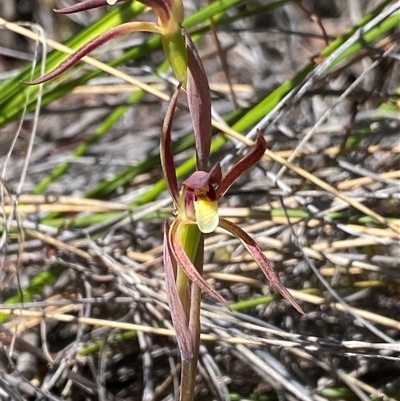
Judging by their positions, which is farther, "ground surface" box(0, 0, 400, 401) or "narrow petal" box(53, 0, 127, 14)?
"ground surface" box(0, 0, 400, 401)

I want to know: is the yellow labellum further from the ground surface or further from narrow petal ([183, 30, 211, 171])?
the ground surface

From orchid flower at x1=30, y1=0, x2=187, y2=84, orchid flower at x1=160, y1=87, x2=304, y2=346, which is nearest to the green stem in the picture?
orchid flower at x1=160, y1=87, x2=304, y2=346

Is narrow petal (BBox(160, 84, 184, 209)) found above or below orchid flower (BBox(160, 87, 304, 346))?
above

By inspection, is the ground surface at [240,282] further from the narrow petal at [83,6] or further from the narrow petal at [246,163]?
the narrow petal at [83,6]

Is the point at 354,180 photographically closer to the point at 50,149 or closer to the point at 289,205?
the point at 289,205

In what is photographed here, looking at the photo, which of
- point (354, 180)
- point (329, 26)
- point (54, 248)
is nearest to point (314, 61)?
point (354, 180)

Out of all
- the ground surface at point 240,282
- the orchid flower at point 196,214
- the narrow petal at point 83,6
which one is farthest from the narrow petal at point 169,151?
the ground surface at point 240,282
